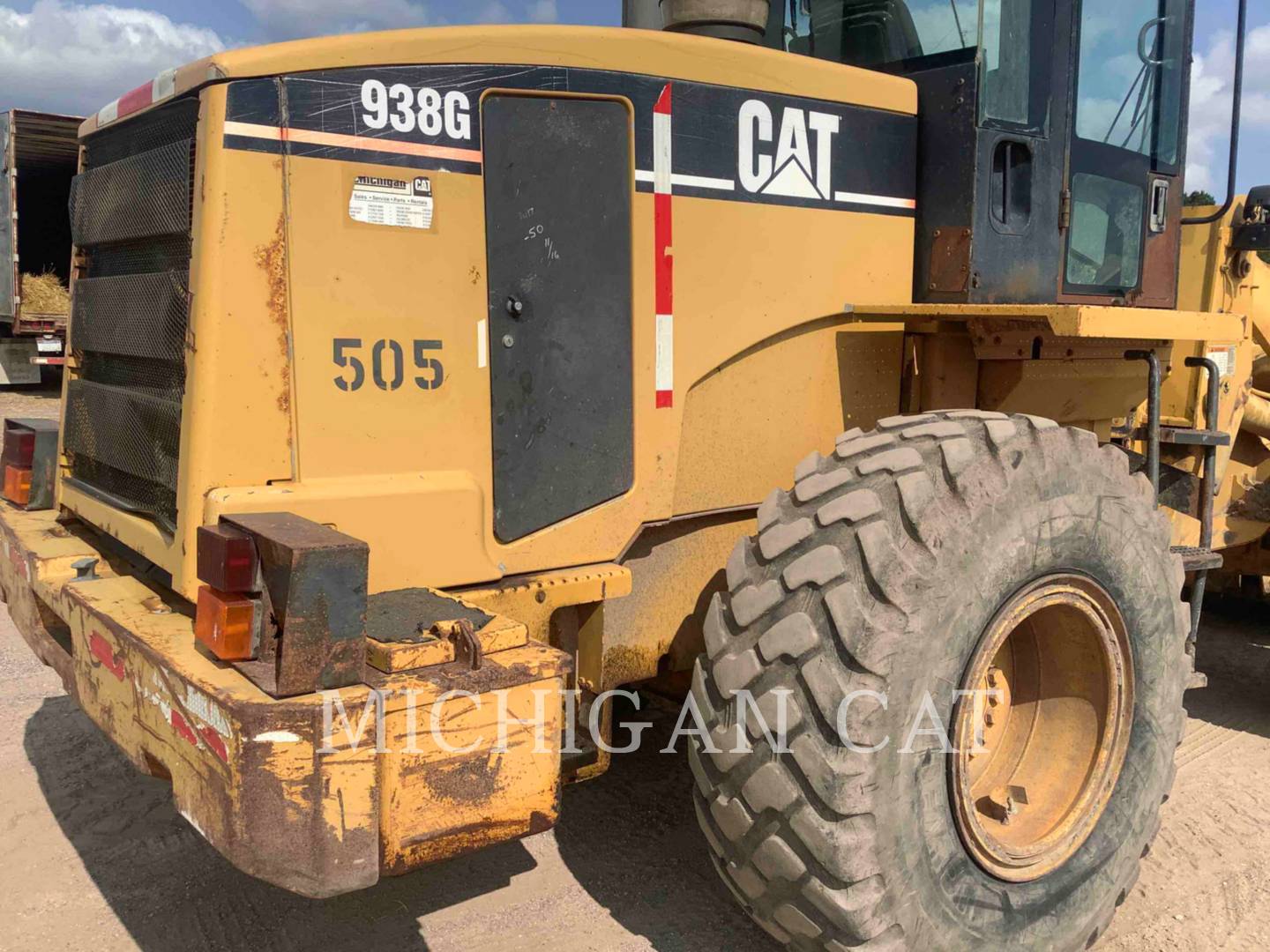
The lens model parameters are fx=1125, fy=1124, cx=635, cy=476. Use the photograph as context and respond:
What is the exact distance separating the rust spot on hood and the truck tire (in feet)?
3.87

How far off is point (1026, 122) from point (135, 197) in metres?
2.68

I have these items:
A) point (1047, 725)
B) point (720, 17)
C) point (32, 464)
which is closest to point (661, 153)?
point (720, 17)

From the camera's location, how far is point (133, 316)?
3068 mm

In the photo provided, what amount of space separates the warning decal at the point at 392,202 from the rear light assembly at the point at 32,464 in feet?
5.99

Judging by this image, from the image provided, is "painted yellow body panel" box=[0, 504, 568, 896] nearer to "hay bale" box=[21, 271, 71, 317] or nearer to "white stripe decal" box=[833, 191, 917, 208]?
"white stripe decal" box=[833, 191, 917, 208]

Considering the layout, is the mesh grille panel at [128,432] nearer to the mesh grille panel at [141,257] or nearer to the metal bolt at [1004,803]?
the mesh grille panel at [141,257]

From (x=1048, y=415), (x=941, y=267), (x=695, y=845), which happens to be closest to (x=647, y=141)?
(x=941, y=267)

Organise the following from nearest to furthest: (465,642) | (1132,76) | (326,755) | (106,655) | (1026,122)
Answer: (326,755)
(465,642)
(106,655)
(1026,122)
(1132,76)

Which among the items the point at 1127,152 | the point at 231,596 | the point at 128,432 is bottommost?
the point at 231,596

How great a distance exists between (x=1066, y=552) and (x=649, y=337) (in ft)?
4.07

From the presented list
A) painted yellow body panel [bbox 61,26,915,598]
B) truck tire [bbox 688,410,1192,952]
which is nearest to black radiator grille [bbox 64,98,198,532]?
painted yellow body panel [bbox 61,26,915,598]

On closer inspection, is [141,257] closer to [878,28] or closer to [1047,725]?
[878,28]

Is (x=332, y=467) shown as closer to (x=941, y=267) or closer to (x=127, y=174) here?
(x=127, y=174)

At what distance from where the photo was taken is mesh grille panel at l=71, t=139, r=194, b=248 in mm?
2715
